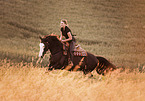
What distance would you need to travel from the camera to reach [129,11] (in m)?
49.2

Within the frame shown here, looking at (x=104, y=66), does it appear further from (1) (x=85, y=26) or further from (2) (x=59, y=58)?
(1) (x=85, y=26)

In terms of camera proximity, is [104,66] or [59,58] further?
[104,66]

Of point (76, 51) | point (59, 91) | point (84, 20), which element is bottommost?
point (59, 91)

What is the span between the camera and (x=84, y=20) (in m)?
44.7

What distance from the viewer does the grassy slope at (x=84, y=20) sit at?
115 feet

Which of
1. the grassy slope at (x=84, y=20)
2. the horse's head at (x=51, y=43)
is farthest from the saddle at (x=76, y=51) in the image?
the grassy slope at (x=84, y=20)

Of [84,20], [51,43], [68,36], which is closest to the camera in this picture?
[51,43]

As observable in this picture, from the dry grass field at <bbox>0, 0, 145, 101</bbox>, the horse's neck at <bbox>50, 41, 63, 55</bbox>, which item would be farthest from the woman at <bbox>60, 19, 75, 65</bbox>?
the dry grass field at <bbox>0, 0, 145, 101</bbox>

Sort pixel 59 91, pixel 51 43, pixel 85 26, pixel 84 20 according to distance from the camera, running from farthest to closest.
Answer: pixel 84 20
pixel 85 26
pixel 51 43
pixel 59 91

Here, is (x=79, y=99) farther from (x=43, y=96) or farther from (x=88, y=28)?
(x=88, y=28)

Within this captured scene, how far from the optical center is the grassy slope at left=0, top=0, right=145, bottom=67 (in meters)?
35.1

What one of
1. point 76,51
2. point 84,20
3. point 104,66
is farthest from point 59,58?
point 84,20

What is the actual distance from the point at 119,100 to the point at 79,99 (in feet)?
3.59

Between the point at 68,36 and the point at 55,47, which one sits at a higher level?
the point at 68,36
